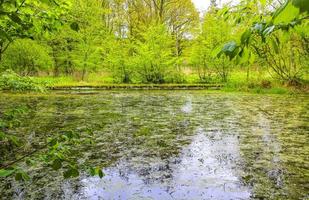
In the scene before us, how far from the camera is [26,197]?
3.86 metres

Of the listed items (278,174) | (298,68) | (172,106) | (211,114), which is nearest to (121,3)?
(298,68)

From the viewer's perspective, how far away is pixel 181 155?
5723 mm

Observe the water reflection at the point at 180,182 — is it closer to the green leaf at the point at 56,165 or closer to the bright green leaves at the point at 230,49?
the green leaf at the point at 56,165

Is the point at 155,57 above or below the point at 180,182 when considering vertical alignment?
above

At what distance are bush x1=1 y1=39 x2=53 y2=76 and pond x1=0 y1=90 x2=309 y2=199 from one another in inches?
571

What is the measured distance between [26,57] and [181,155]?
21.2 meters

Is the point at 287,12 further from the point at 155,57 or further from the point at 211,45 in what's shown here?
the point at 211,45

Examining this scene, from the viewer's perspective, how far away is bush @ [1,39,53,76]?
78.3 feet

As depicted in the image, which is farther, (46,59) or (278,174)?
(46,59)

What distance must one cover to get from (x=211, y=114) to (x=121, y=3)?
2597 centimetres

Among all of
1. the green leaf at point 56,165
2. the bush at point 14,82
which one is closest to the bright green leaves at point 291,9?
the green leaf at point 56,165

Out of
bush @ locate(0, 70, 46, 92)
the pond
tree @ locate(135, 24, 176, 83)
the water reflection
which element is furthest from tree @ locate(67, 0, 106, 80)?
the water reflection

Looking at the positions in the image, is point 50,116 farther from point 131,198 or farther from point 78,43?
point 78,43

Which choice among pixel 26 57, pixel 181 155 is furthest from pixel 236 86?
pixel 181 155
